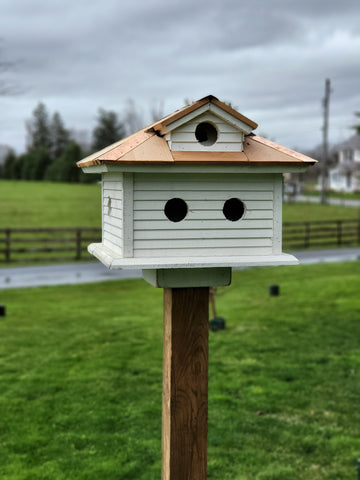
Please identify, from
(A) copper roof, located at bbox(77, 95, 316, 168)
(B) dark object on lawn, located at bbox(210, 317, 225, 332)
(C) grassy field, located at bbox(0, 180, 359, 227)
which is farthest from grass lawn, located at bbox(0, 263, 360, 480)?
(C) grassy field, located at bbox(0, 180, 359, 227)

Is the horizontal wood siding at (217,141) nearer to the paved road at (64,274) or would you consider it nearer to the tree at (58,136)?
the paved road at (64,274)

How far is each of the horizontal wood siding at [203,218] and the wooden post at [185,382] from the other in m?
0.29

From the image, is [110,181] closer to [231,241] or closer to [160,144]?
[160,144]

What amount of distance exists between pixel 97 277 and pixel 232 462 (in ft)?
37.1

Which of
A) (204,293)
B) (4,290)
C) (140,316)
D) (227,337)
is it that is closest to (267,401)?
(227,337)

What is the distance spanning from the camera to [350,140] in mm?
69688

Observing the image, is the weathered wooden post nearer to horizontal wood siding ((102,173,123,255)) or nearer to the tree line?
horizontal wood siding ((102,173,123,255))

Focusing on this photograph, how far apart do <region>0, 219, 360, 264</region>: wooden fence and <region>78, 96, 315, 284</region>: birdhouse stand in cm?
1664

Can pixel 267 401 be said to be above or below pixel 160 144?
below

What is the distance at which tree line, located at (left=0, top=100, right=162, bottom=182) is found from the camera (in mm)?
58594

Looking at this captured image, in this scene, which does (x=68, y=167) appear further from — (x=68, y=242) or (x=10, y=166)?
(x=68, y=242)

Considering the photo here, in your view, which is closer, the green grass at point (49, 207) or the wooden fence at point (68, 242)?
the wooden fence at point (68, 242)

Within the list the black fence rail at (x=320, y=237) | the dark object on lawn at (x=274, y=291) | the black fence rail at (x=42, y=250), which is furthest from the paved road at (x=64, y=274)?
the dark object on lawn at (x=274, y=291)

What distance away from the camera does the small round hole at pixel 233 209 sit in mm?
3258
